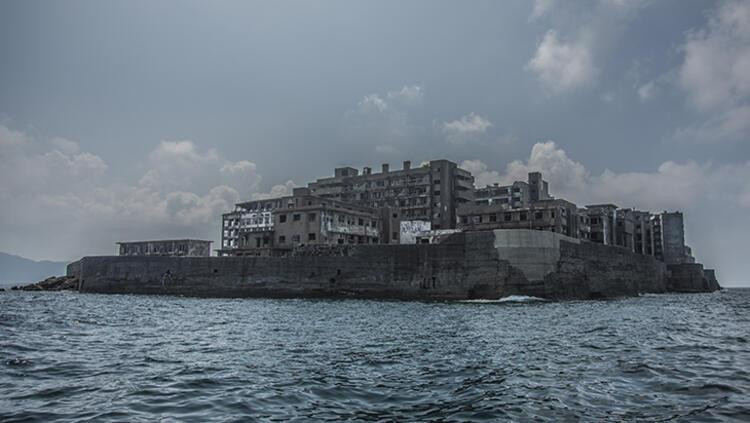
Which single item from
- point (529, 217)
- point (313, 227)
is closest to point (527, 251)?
point (529, 217)

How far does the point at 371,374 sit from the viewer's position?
13.6 m

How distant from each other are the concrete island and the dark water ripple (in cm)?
3025

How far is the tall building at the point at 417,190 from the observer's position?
331ft

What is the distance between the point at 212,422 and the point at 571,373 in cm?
879

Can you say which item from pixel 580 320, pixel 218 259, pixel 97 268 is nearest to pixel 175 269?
pixel 218 259

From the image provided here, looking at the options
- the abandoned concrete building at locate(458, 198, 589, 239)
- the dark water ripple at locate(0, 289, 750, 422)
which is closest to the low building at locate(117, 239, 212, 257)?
the abandoned concrete building at locate(458, 198, 589, 239)

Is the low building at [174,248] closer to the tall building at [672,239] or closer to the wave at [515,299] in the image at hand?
the wave at [515,299]

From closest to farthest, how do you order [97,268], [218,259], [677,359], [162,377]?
1. [162,377]
2. [677,359]
3. [218,259]
4. [97,268]

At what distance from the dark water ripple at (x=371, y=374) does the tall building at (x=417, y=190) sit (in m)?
75.6

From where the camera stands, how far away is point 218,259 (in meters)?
67.4

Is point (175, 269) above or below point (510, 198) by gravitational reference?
below

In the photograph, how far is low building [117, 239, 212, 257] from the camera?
96938mm

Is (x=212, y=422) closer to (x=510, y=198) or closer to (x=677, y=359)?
(x=677, y=359)

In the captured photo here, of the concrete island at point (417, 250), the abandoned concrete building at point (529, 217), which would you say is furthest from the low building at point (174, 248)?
the abandoned concrete building at point (529, 217)
